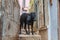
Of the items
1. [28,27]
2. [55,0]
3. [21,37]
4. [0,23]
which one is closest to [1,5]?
[0,23]

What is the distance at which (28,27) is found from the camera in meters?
5.43

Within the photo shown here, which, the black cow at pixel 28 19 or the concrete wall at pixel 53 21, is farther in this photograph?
the black cow at pixel 28 19

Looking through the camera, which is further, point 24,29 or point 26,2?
point 26,2

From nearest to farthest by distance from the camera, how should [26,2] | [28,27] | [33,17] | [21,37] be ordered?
[21,37] → [33,17] → [28,27] → [26,2]

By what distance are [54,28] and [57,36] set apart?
7.6 inches

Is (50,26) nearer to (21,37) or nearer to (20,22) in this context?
(21,37)

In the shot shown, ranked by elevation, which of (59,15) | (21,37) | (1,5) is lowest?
(21,37)

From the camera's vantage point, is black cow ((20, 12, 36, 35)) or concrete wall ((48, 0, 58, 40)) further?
black cow ((20, 12, 36, 35))

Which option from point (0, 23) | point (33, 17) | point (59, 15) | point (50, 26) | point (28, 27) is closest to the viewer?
point (0, 23)

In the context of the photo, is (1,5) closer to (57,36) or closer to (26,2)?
(57,36)

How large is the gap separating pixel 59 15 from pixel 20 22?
2.46 meters

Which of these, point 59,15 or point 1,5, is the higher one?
point 1,5

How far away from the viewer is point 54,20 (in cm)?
318

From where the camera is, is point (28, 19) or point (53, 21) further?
point (28, 19)
